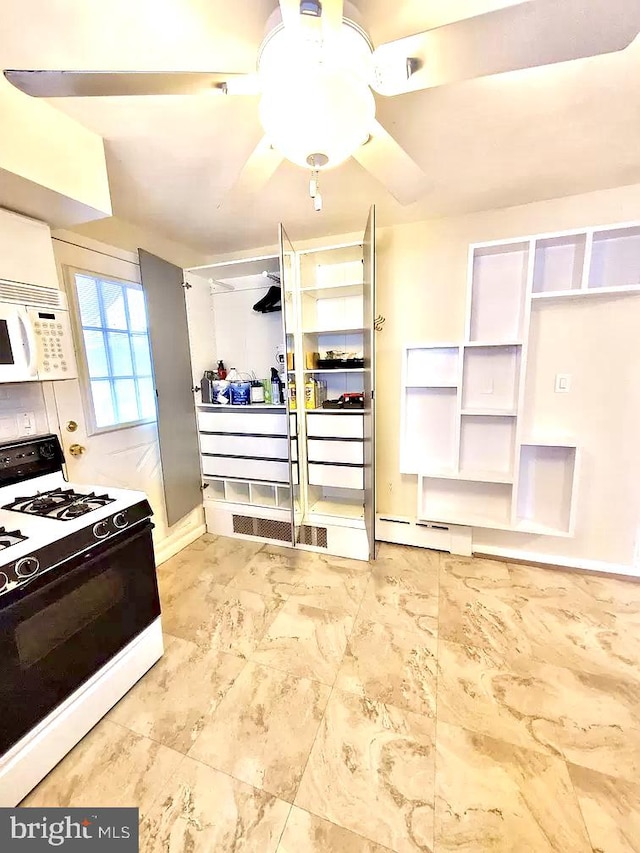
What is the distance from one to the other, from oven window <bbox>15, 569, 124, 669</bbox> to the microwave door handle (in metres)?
0.87

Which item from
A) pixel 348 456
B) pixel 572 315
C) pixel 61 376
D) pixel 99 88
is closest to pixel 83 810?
pixel 61 376

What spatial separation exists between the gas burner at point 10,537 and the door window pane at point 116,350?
963 millimetres

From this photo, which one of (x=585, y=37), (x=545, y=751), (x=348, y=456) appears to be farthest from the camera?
(x=348, y=456)

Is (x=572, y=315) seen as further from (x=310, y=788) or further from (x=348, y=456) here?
(x=310, y=788)

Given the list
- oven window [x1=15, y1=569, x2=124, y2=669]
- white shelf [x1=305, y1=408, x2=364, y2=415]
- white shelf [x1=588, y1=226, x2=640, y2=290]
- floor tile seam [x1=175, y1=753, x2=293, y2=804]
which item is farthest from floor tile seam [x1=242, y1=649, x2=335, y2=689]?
white shelf [x1=588, y1=226, x2=640, y2=290]

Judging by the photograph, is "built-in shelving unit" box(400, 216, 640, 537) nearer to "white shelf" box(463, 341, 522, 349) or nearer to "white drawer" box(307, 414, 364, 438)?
"white shelf" box(463, 341, 522, 349)

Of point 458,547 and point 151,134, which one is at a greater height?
point 151,134

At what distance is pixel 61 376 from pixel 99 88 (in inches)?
42.5

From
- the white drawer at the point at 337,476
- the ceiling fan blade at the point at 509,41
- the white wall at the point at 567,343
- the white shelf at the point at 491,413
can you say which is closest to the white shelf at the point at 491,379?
the white shelf at the point at 491,413

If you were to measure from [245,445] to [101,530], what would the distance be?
1.31 meters

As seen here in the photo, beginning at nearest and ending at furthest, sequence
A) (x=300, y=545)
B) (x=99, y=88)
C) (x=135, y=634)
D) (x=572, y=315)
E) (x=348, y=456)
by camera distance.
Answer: (x=99, y=88) < (x=135, y=634) < (x=572, y=315) < (x=348, y=456) < (x=300, y=545)

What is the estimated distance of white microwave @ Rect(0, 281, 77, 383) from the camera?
1.30 meters

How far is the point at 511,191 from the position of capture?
73.9 inches

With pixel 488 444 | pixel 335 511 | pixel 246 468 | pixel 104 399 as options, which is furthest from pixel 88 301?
pixel 488 444
